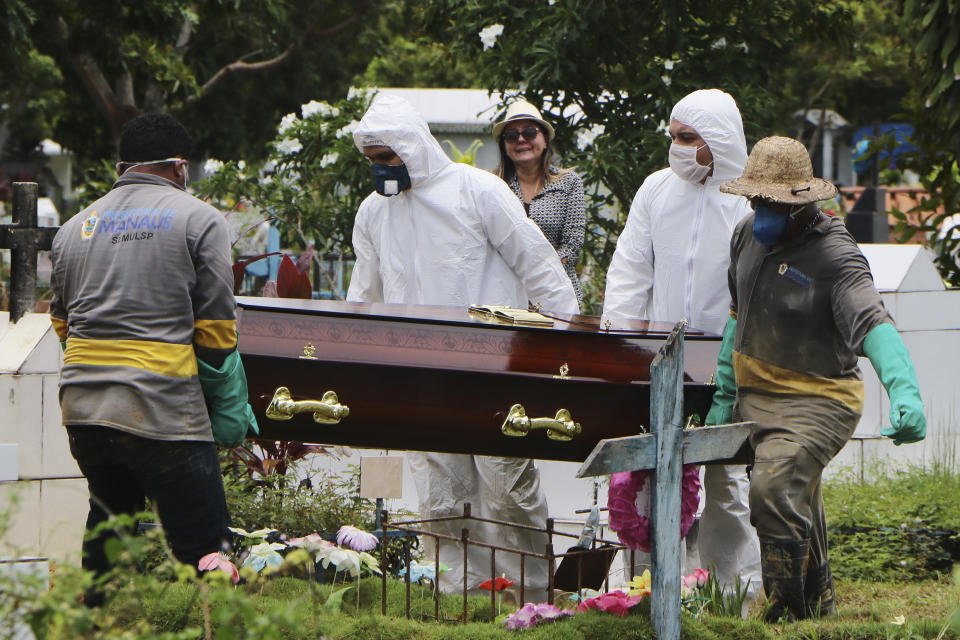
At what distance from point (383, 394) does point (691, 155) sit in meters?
1.43

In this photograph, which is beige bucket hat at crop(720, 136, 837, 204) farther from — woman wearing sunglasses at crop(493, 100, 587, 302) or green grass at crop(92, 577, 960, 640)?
woman wearing sunglasses at crop(493, 100, 587, 302)

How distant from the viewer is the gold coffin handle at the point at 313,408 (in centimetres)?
428

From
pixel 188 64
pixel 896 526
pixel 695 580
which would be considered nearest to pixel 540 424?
pixel 695 580

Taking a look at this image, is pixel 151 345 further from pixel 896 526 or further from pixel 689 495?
pixel 896 526

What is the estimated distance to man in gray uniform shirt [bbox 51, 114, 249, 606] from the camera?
141 inches

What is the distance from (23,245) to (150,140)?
1999 millimetres

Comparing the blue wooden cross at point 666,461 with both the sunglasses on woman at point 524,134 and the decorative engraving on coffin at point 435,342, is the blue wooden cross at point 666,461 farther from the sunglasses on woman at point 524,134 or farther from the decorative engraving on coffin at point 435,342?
the sunglasses on woman at point 524,134

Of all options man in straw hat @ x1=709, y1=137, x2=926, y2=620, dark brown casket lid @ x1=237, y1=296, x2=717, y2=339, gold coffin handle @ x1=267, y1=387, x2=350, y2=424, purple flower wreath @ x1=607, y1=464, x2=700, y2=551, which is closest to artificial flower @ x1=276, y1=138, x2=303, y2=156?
dark brown casket lid @ x1=237, y1=296, x2=717, y2=339

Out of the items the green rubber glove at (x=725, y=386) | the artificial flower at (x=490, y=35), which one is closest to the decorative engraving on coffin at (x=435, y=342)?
the green rubber glove at (x=725, y=386)

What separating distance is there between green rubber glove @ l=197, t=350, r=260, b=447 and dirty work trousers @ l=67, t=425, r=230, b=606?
64mm

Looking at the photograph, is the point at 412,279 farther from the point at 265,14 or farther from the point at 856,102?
the point at 856,102

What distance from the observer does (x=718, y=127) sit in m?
4.73

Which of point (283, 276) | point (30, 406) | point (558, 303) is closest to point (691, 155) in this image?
point (558, 303)

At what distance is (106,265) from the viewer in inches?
142
